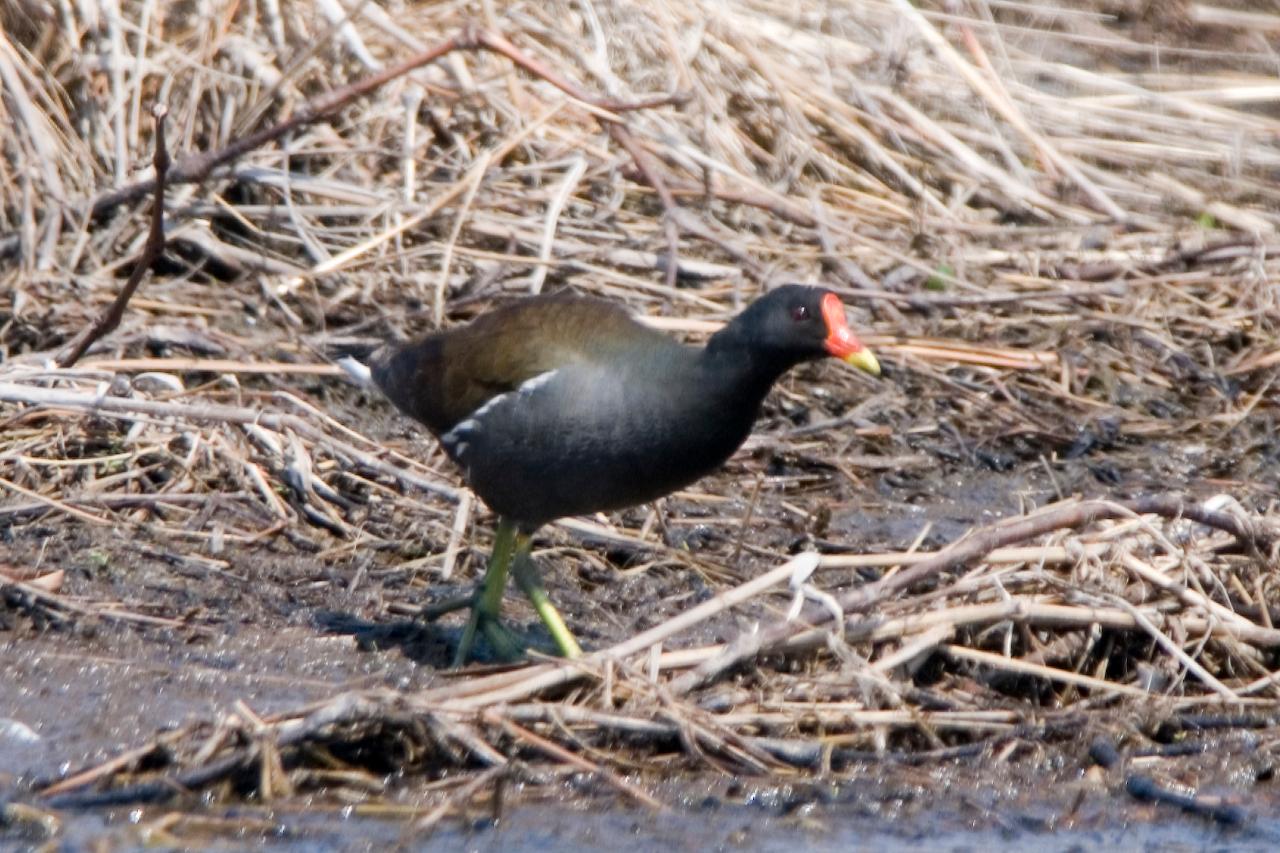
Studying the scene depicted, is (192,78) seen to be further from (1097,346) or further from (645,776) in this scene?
(645,776)

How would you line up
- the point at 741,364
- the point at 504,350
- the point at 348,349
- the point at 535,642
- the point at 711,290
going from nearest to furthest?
the point at 741,364
the point at 504,350
the point at 535,642
the point at 348,349
the point at 711,290

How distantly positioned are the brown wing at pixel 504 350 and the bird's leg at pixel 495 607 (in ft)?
0.98

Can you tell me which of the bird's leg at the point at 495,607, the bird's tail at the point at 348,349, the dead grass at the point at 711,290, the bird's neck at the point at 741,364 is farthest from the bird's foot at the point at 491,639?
the bird's tail at the point at 348,349

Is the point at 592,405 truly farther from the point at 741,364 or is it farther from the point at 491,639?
the point at 491,639

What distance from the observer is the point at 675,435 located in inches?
156

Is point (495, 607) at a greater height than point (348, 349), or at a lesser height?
lesser

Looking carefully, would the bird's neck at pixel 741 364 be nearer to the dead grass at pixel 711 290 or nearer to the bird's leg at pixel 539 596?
the dead grass at pixel 711 290

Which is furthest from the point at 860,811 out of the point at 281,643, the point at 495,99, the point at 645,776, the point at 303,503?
the point at 495,99

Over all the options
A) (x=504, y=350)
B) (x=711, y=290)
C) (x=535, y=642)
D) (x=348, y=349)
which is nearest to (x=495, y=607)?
(x=535, y=642)

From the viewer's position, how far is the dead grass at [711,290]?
3.78 meters

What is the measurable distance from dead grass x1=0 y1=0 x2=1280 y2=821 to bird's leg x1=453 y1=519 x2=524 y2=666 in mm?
378

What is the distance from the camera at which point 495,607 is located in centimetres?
429

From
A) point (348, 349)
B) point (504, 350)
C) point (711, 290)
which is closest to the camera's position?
point (504, 350)

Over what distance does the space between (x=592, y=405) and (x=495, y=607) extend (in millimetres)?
586
